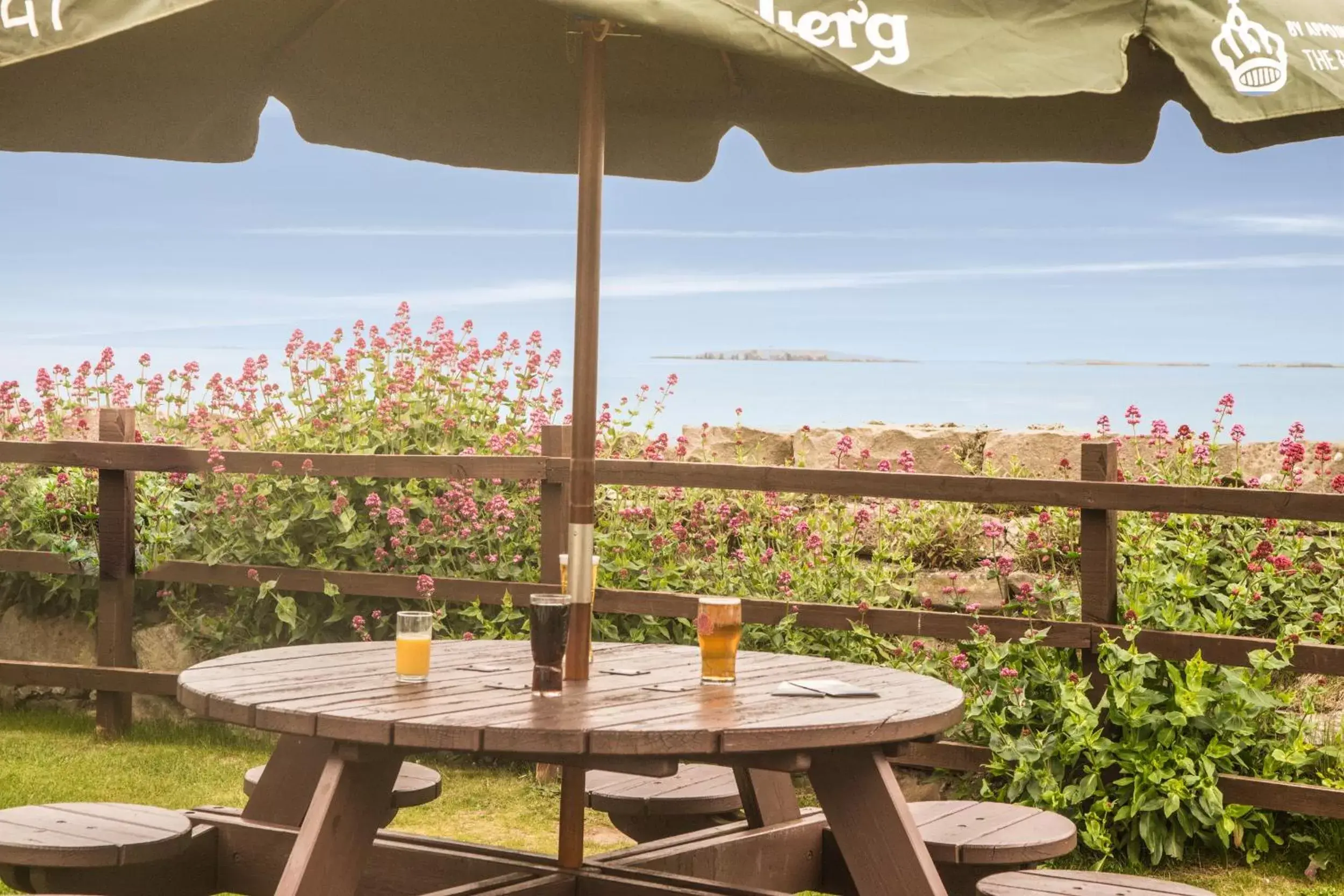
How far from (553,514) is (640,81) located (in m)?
2.25

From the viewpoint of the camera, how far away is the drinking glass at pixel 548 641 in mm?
2619

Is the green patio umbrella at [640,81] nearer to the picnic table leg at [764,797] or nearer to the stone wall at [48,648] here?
the picnic table leg at [764,797]

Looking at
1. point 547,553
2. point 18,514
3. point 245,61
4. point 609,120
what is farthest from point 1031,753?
point 18,514

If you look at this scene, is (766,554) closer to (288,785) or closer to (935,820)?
(935,820)

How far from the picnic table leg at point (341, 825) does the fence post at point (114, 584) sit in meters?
4.14

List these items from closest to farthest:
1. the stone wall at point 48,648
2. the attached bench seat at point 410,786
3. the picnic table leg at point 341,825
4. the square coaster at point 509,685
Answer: the picnic table leg at point 341,825 < the square coaster at point 509,685 < the attached bench seat at point 410,786 < the stone wall at point 48,648

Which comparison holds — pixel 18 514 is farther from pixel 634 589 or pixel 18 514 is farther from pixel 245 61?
pixel 245 61

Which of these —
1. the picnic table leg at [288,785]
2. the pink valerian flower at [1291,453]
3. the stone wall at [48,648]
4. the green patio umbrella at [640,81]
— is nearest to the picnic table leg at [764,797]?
the green patio umbrella at [640,81]

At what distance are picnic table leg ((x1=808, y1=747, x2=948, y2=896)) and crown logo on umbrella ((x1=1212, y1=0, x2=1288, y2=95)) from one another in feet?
4.53

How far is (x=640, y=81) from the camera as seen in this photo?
385 cm

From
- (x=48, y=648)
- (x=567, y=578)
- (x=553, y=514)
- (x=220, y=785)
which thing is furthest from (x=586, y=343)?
(x=48, y=648)

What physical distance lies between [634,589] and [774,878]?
263 cm

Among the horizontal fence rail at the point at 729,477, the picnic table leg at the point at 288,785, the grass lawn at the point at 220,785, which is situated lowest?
the grass lawn at the point at 220,785

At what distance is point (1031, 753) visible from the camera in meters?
4.67
